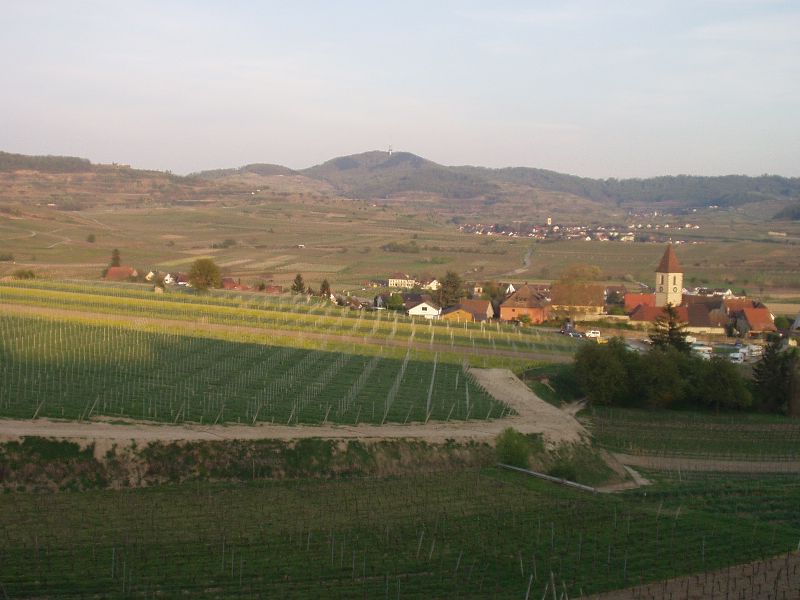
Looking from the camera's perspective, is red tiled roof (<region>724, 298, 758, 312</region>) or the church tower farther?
the church tower

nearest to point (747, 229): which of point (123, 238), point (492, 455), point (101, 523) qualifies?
point (123, 238)

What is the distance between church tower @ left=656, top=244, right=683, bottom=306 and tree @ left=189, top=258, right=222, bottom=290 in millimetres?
28186

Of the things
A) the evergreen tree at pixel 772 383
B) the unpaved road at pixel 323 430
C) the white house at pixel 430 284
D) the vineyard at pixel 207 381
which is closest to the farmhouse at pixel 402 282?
the white house at pixel 430 284

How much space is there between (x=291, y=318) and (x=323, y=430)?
2350cm

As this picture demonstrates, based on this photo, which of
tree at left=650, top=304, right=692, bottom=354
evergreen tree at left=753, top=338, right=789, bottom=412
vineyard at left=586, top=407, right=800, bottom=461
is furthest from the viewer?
tree at left=650, top=304, right=692, bottom=354

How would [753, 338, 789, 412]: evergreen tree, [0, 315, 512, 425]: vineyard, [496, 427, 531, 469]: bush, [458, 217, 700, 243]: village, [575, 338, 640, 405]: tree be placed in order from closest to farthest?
[496, 427, 531, 469]: bush → [0, 315, 512, 425]: vineyard → [575, 338, 640, 405]: tree → [753, 338, 789, 412]: evergreen tree → [458, 217, 700, 243]: village

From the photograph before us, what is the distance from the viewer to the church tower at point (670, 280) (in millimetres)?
60125

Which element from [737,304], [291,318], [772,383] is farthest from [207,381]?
[737,304]

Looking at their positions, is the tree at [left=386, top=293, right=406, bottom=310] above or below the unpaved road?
below

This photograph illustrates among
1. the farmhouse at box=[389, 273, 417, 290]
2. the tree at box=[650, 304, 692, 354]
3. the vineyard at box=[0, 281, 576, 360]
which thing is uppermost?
the tree at box=[650, 304, 692, 354]

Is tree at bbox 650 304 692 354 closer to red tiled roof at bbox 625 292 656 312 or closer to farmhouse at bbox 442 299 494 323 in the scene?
farmhouse at bbox 442 299 494 323

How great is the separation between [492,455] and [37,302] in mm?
27771

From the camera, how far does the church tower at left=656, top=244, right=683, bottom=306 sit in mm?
60125

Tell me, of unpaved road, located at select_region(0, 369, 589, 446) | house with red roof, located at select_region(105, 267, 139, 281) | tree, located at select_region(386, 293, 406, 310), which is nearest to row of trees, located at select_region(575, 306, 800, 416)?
unpaved road, located at select_region(0, 369, 589, 446)
